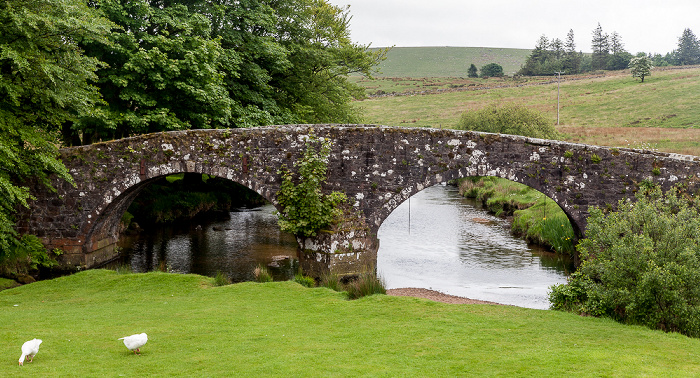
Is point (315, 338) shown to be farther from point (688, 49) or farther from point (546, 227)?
point (688, 49)

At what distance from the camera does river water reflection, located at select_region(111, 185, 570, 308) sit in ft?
60.0

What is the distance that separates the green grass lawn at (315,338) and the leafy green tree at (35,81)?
12.3 ft

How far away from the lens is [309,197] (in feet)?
58.5

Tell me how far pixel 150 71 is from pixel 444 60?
424ft

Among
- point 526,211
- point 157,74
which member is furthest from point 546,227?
point 157,74

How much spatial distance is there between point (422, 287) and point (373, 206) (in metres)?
2.86

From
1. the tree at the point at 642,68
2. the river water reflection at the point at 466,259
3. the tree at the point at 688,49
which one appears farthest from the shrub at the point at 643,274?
the tree at the point at 688,49

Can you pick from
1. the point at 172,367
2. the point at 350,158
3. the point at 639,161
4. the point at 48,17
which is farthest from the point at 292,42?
the point at 172,367

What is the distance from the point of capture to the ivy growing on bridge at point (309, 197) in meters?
17.8

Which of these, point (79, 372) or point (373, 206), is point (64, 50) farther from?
point (79, 372)

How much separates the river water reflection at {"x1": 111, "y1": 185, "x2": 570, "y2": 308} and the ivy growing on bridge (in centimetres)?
237

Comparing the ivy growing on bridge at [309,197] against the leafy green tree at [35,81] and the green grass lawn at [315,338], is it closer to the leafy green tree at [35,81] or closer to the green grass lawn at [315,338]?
the green grass lawn at [315,338]

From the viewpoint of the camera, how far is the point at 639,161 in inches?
683

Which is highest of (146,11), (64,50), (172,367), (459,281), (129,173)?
(146,11)
